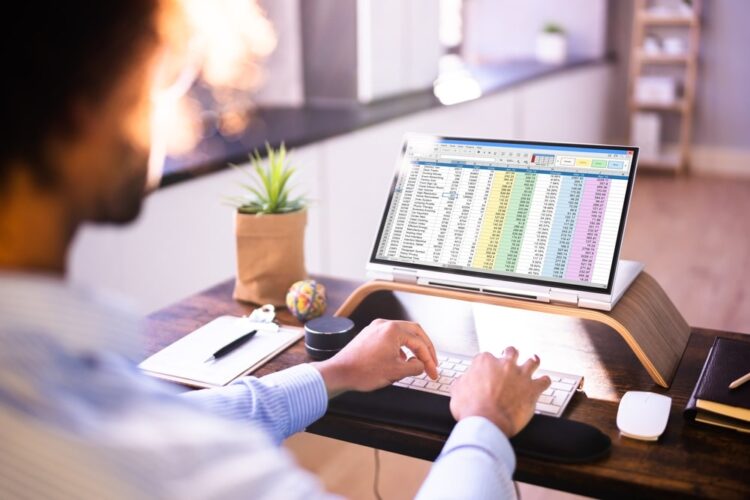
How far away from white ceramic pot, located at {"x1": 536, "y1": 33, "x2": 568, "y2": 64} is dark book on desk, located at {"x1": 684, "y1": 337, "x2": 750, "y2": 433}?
505cm

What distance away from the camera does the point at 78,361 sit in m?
0.66

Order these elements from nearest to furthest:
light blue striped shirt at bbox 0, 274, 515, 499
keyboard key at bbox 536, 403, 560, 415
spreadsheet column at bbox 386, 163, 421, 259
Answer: light blue striped shirt at bbox 0, 274, 515, 499, keyboard key at bbox 536, 403, 560, 415, spreadsheet column at bbox 386, 163, 421, 259

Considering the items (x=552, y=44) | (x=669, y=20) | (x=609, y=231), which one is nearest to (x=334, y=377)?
(x=609, y=231)

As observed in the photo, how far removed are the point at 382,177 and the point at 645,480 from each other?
238cm

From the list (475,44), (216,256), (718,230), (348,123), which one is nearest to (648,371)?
(216,256)

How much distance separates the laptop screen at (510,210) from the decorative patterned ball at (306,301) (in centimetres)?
14

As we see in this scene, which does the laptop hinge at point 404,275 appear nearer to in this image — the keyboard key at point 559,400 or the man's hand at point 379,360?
the man's hand at point 379,360

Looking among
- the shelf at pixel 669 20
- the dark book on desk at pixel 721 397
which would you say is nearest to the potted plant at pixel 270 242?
the dark book on desk at pixel 721 397

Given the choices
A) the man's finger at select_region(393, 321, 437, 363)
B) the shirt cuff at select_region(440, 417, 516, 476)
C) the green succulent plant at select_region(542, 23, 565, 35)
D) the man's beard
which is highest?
the green succulent plant at select_region(542, 23, 565, 35)

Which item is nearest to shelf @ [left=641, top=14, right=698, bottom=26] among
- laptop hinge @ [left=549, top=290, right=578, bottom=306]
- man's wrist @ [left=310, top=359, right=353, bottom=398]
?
laptop hinge @ [left=549, top=290, right=578, bottom=306]

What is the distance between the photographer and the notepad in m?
1.33

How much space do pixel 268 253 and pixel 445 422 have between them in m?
0.63

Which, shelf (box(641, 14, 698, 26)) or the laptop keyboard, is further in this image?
shelf (box(641, 14, 698, 26))

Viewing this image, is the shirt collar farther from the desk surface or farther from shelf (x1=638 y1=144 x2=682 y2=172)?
shelf (x1=638 y1=144 x2=682 y2=172)
